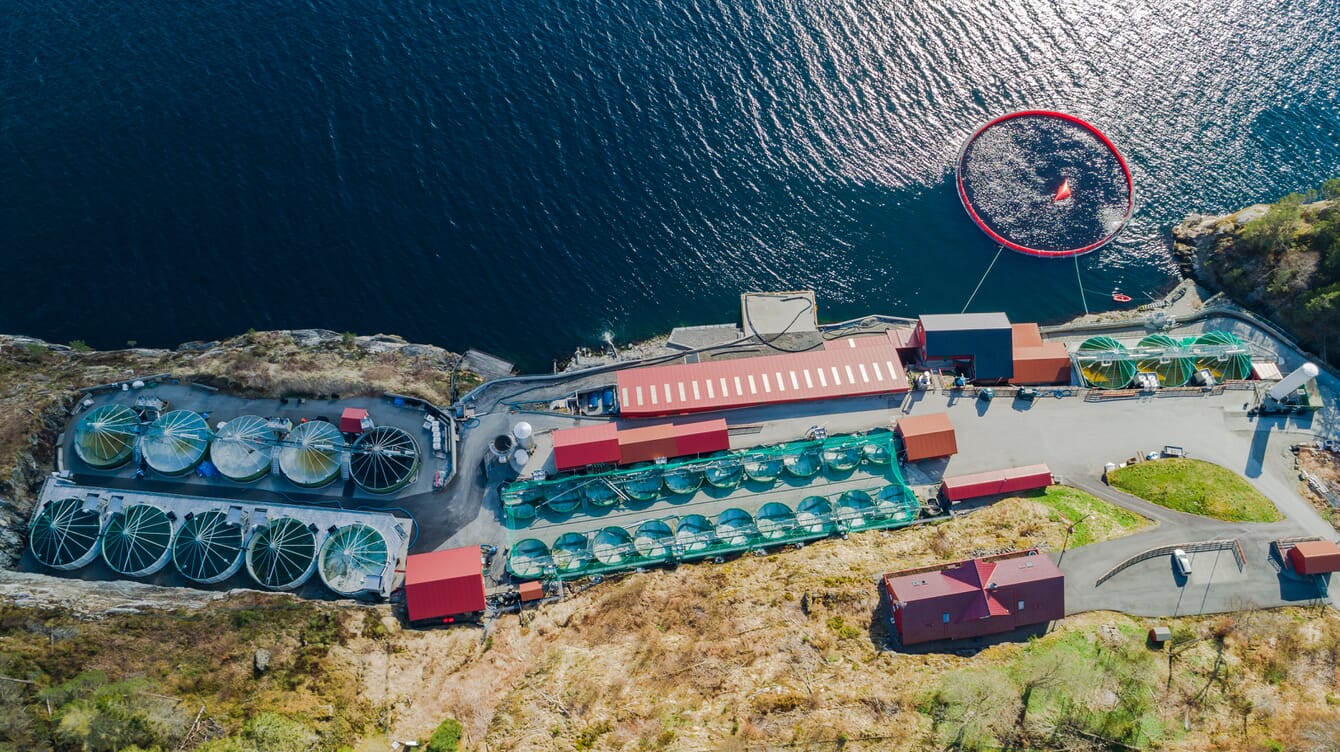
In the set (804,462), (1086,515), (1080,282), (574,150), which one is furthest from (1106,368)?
(574,150)

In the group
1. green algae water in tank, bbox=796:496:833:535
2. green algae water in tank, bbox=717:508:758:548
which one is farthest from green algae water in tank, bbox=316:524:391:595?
green algae water in tank, bbox=796:496:833:535

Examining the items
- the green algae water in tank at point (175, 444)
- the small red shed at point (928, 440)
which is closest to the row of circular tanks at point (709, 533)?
the small red shed at point (928, 440)

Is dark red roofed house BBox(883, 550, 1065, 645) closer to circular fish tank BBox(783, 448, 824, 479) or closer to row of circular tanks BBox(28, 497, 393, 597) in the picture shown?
circular fish tank BBox(783, 448, 824, 479)

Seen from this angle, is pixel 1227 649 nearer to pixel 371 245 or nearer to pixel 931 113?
pixel 931 113

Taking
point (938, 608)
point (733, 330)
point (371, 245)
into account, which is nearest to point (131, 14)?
point (371, 245)

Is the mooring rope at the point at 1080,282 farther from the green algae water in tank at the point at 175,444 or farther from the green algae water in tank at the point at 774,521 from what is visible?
the green algae water in tank at the point at 175,444

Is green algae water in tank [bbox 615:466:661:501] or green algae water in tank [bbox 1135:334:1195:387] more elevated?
green algae water in tank [bbox 1135:334:1195:387]
